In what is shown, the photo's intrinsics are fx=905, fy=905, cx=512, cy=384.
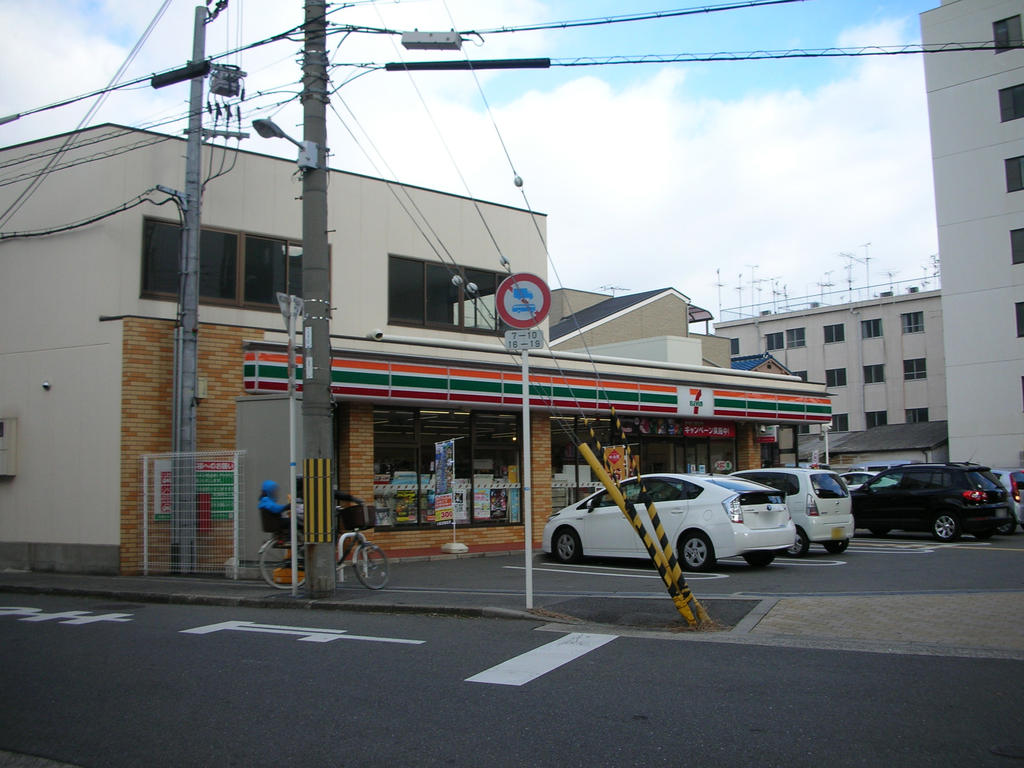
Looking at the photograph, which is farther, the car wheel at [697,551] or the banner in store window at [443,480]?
the banner in store window at [443,480]

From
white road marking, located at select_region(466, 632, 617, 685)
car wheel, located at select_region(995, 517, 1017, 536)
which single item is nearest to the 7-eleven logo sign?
car wheel, located at select_region(995, 517, 1017, 536)

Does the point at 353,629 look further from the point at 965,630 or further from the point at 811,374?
the point at 811,374

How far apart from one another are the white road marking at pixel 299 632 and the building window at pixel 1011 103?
3857cm

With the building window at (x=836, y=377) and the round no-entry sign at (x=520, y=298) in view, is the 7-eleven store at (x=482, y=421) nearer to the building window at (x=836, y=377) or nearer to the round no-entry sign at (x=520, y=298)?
the round no-entry sign at (x=520, y=298)

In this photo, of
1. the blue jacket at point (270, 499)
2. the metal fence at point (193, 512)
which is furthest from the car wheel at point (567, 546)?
the metal fence at point (193, 512)

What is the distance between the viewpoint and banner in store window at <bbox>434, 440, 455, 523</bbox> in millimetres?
17297

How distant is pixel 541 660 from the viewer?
7.08 metres

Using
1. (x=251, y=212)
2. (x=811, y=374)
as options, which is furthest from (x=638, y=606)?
(x=811, y=374)

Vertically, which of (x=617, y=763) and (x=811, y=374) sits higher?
(x=811, y=374)

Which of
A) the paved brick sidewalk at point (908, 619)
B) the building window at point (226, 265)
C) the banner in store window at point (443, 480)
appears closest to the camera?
the paved brick sidewalk at point (908, 619)

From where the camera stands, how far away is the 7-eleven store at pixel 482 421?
1596cm

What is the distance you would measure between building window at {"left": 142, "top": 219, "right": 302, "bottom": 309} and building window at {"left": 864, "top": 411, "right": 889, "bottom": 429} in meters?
43.9

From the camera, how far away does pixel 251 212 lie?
16.2 meters

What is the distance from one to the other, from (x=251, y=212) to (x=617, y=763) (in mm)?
13701
